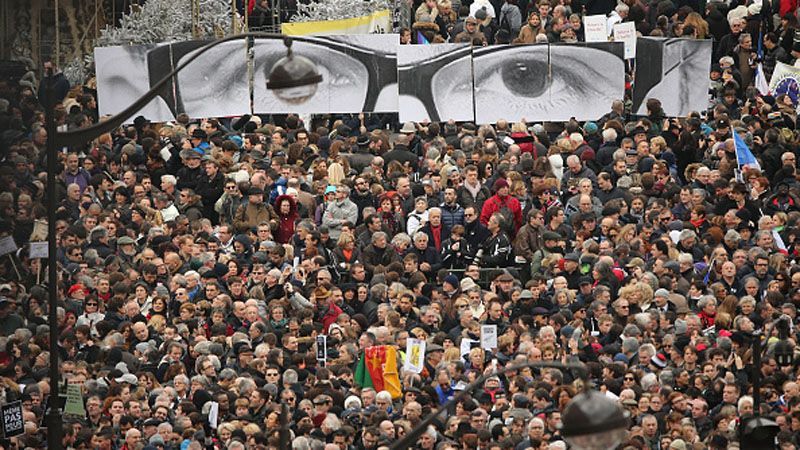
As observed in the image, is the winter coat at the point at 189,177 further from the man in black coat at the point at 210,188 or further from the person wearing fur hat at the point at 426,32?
the person wearing fur hat at the point at 426,32

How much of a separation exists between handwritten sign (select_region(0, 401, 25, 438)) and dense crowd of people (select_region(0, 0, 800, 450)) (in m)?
1.24

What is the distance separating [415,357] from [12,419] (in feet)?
17.4

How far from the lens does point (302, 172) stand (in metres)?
30.4

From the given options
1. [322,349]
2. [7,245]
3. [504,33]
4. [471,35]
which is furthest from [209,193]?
[504,33]

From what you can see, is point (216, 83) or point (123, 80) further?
point (216, 83)

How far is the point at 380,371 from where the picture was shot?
25547mm

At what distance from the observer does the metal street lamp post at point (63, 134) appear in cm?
1572

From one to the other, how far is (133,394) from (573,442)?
36.2 feet

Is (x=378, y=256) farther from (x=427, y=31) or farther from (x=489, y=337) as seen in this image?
(x=427, y=31)

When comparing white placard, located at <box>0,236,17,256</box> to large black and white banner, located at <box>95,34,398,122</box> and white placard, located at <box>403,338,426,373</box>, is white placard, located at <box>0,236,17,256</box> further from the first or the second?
large black and white banner, located at <box>95,34,398,122</box>

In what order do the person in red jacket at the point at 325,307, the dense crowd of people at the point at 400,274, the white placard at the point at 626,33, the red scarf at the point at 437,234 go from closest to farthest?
the dense crowd of people at the point at 400,274 < the person in red jacket at the point at 325,307 < the red scarf at the point at 437,234 < the white placard at the point at 626,33

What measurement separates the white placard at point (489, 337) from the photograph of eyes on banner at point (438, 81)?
7.91 metres

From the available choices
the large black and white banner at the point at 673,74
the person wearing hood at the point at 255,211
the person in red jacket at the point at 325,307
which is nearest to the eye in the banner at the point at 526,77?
the large black and white banner at the point at 673,74

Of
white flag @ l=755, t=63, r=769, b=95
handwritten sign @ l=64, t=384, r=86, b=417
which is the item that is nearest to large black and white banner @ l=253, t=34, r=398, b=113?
white flag @ l=755, t=63, r=769, b=95
